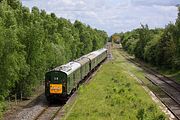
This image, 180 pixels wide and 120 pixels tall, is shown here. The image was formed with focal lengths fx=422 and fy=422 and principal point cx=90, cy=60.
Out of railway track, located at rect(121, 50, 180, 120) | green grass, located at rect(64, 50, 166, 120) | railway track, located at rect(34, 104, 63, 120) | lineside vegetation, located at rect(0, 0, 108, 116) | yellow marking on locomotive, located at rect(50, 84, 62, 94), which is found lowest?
railway track, located at rect(121, 50, 180, 120)

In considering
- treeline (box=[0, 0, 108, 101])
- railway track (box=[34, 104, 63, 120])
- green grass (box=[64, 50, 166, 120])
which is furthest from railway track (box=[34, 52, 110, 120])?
treeline (box=[0, 0, 108, 101])

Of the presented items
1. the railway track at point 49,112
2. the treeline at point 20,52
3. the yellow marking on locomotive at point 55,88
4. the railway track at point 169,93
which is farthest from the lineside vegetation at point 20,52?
the railway track at point 169,93

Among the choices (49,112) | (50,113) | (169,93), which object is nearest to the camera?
(50,113)

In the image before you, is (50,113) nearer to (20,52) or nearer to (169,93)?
(20,52)

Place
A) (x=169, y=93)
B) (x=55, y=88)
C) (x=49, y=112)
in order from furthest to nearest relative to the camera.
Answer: (x=169, y=93)
(x=55, y=88)
(x=49, y=112)

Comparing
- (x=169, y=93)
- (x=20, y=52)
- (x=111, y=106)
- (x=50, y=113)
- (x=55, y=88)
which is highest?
(x=20, y=52)

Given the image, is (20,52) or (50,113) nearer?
(50,113)

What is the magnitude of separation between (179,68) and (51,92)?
36257 mm

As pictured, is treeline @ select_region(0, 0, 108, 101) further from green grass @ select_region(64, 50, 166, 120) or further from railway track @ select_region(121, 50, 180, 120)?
railway track @ select_region(121, 50, 180, 120)

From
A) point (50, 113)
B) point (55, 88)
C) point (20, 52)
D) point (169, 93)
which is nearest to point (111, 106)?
point (50, 113)

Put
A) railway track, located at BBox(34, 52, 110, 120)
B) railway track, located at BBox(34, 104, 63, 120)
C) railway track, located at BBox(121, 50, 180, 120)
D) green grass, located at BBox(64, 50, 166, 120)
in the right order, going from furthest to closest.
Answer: railway track, located at BBox(121, 50, 180, 120) < railway track, located at BBox(34, 104, 63, 120) < railway track, located at BBox(34, 52, 110, 120) < green grass, located at BBox(64, 50, 166, 120)

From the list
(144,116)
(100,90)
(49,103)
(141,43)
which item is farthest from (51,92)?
(141,43)

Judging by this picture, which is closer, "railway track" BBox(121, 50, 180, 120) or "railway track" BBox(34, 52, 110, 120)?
"railway track" BBox(34, 52, 110, 120)

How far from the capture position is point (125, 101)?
3512 centimetres
